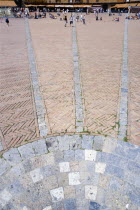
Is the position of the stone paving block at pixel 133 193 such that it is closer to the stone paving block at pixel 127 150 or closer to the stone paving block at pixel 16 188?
the stone paving block at pixel 127 150

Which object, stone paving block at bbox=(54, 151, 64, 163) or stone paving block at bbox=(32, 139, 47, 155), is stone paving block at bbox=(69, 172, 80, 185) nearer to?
stone paving block at bbox=(54, 151, 64, 163)

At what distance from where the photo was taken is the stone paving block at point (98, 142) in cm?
460

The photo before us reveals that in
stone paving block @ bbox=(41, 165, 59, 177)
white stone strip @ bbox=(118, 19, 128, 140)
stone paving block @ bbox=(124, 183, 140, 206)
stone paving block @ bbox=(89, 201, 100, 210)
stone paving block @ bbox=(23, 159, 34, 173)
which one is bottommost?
stone paving block @ bbox=(89, 201, 100, 210)

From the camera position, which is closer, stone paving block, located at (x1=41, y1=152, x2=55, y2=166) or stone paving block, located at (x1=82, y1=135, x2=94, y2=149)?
stone paving block, located at (x1=41, y1=152, x2=55, y2=166)

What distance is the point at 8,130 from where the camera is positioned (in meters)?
5.20

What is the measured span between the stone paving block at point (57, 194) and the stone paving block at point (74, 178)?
0.27 m

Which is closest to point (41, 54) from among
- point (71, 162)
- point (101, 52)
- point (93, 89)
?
point (101, 52)

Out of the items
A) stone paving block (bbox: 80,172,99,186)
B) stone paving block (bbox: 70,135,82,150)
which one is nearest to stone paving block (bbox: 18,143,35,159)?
stone paving block (bbox: 70,135,82,150)

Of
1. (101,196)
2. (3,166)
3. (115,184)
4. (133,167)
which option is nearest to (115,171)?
(115,184)

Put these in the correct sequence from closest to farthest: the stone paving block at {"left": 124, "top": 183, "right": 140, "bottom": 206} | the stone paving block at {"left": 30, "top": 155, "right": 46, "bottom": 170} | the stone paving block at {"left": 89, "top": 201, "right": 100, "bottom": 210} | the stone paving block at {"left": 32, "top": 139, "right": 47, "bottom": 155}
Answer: the stone paving block at {"left": 89, "top": 201, "right": 100, "bottom": 210}, the stone paving block at {"left": 124, "top": 183, "right": 140, "bottom": 206}, the stone paving block at {"left": 30, "top": 155, "right": 46, "bottom": 170}, the stone paving block at {"left": 32, "top": 139, "right": 47, "bottom": 155}

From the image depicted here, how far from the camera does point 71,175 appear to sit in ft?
13.0

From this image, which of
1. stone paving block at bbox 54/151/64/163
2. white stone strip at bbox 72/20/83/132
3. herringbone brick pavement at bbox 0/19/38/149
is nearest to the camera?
stone paving block at bbox 54/151/64/163

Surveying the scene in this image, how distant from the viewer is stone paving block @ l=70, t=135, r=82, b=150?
4.63 m

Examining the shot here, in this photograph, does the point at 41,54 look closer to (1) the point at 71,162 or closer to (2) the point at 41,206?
(1) the point at 71,162
